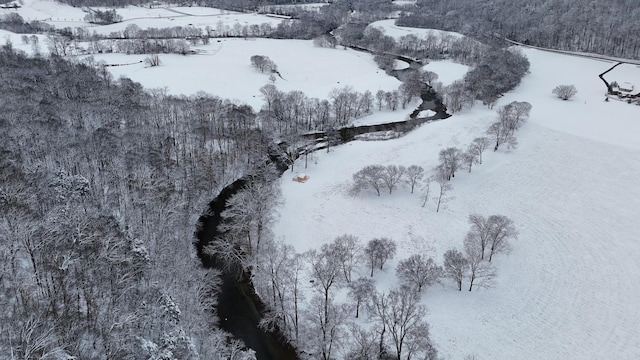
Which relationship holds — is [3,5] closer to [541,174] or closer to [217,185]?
[217,185]

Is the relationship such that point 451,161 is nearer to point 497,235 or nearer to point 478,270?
point 497,235

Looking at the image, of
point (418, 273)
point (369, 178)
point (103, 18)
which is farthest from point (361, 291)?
point (103, 18)

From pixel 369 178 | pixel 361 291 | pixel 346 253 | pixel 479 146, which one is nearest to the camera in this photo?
pixel 361 291

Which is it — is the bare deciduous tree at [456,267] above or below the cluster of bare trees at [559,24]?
below

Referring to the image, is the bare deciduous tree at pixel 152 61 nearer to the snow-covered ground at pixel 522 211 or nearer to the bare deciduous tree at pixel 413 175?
the snow-covered ground at pixel 522 211

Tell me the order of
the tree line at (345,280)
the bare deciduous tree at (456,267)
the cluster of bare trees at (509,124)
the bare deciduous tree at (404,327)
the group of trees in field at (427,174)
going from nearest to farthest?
the bare deciduous tree at (404,327) → the tree line at (345,280) → the bare deciduous tree at (456,267) → the group of trees in field at (427,174) → the cluster of bare trees at (509,124)

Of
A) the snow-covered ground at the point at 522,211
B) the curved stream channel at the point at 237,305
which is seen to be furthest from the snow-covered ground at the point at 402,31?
the curved stream channel at the point at 237,305
